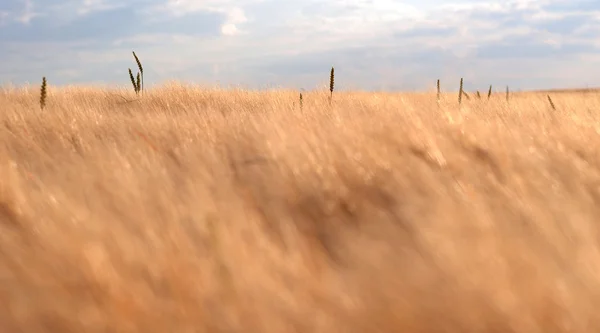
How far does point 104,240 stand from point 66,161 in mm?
925

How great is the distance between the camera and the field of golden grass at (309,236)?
1557 mm

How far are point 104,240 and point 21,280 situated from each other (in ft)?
0.75

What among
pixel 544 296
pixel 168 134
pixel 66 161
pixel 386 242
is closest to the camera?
pixel 544 296

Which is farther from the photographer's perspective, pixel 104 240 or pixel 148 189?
pixel 148 189

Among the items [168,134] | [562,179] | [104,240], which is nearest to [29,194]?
[104,240]

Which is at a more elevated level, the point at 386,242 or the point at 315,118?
the point at 315,118

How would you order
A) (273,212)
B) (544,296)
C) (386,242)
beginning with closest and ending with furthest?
(544,296) < (386,242) < (273,212)

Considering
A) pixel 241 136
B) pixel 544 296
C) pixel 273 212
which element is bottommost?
pixel 544 296

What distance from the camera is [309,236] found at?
193cm

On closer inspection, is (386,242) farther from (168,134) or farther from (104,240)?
(168,134)

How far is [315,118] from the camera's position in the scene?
3102 mm

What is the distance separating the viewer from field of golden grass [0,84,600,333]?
5.11ft

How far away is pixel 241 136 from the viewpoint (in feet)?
8.78

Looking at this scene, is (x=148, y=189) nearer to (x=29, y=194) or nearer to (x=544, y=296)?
(x=29, y=194)
